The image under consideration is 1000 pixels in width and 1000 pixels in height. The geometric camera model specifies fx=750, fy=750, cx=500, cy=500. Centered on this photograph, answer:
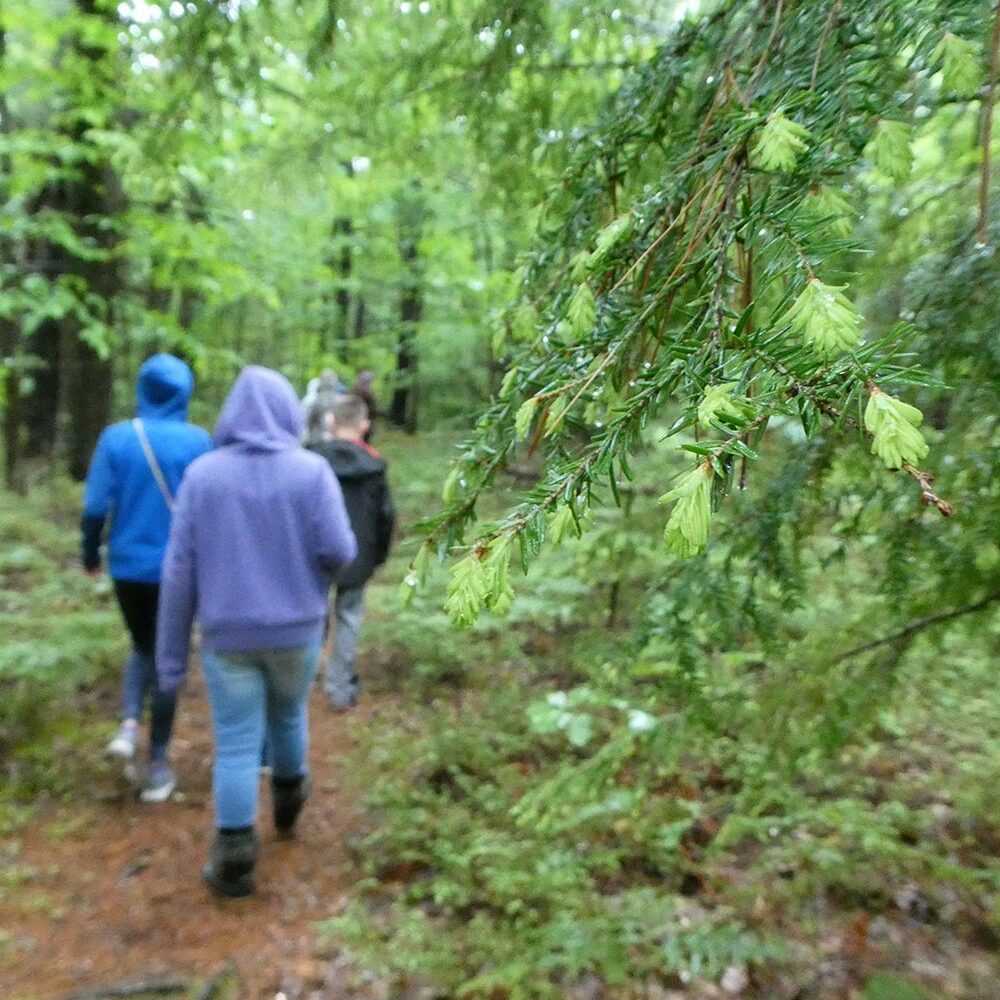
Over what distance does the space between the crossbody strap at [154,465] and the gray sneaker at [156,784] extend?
156 cm

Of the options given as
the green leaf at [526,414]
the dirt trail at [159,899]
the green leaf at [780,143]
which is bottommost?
the dirt trail at [159,899]

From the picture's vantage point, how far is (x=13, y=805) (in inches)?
164

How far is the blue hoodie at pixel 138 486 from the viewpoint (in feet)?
13.3

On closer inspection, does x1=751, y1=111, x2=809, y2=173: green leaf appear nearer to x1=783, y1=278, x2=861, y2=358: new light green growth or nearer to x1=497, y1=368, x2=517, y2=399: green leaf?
x1=783, y1=278, x2=861, y2=358: new light green growth

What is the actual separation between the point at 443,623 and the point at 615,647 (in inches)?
130

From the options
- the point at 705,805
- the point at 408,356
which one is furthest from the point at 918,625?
the point at 408,356

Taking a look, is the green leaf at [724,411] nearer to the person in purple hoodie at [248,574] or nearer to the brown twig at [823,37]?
the brown twig at [823,37]

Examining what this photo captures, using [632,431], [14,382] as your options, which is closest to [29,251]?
[14,382]

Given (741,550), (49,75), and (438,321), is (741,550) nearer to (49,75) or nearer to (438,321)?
(49,75)

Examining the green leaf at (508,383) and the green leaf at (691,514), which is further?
the green leaf at (508,383)

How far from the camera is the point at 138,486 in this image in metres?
4.10

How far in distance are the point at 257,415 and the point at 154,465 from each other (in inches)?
45.9

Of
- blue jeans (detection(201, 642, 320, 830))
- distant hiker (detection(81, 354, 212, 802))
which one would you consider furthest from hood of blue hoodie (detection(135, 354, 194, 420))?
blue jeans (detection(201, 642, 320, 830))

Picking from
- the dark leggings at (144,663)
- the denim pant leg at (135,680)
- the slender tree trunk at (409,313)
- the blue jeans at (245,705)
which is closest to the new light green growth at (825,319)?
the blue jeans at (245,705)
